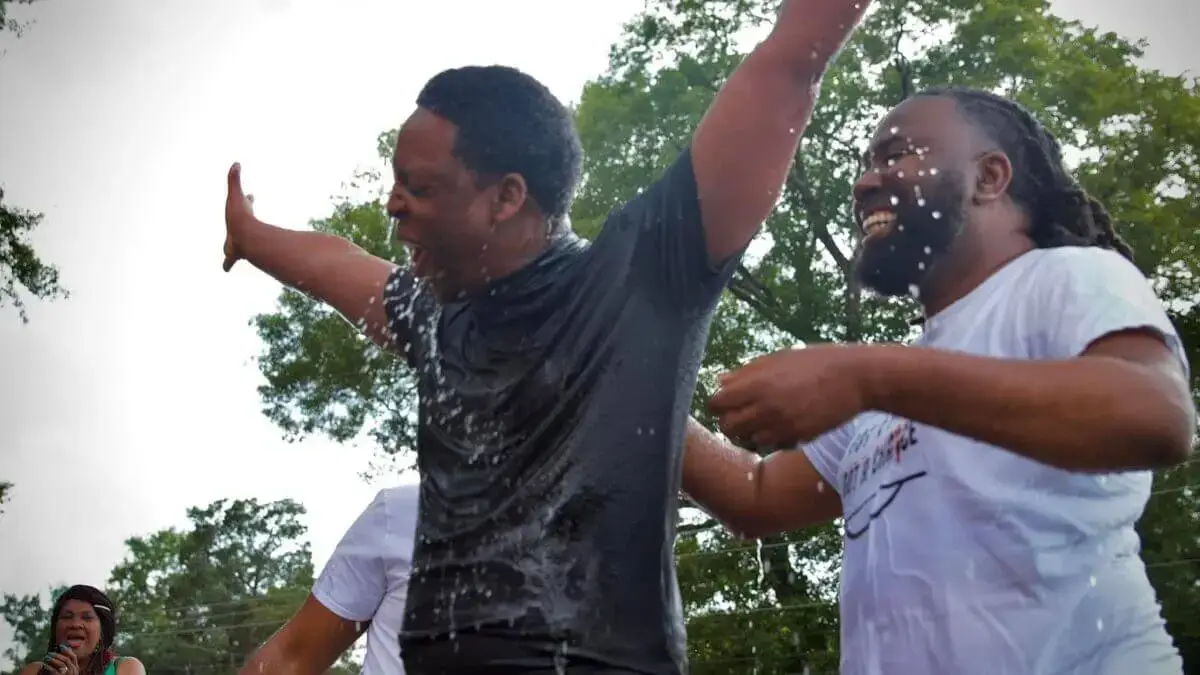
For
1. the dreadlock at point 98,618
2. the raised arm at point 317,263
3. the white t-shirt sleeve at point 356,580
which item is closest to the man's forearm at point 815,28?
the raised arm at point 317,263

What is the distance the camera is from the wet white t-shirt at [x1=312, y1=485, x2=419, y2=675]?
3.51m

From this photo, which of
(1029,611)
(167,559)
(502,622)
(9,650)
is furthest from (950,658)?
(9,650)

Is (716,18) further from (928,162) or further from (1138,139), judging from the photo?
(928,162)

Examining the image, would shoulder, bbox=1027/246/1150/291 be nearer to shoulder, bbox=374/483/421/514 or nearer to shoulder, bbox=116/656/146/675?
shoulder, bbox=374/483/421/514

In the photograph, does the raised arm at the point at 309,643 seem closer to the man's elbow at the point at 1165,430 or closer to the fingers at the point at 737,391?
the fingers at the point at 737,391

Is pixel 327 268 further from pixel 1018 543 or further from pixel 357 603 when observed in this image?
pixel 357 603

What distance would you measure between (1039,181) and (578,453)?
145 cm

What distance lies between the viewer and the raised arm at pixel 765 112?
1.62 m

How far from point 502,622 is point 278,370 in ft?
61.7

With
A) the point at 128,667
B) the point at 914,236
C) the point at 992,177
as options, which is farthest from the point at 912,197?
the point at 128,667

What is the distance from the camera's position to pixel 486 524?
1.67m

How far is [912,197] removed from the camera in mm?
2527

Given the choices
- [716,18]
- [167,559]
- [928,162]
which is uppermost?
[167,559]

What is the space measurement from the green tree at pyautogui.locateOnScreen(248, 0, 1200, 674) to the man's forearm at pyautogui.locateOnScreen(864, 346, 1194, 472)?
13.6 m
